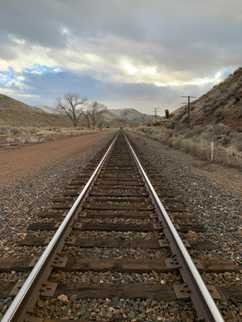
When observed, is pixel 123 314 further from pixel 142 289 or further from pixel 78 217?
pixel 78 217

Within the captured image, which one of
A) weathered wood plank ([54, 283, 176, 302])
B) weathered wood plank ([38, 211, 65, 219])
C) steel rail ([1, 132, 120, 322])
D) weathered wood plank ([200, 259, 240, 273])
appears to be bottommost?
weathered wood plank ([200, 259, 240, 273])

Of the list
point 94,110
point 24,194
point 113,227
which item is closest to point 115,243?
point 113,227

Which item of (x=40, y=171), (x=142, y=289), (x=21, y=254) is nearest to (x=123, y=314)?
(x=142, y=289)

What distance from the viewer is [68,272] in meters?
2.37

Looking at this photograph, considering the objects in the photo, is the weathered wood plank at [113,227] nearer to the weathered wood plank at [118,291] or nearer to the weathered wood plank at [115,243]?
the weathered wood plank at [115,243]

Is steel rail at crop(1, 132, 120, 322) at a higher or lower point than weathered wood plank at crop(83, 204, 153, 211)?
higher

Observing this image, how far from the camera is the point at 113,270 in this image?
7.86 feet

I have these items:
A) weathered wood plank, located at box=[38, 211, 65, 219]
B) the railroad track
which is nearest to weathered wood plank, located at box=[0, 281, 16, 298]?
the railroad track

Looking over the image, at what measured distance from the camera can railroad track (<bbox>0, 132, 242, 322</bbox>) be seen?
6.10 ft

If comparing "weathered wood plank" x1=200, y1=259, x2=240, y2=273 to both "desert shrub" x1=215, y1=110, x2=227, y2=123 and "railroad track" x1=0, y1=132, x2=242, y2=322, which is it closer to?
"railroad track" x1=0, y1=132, x2=242, y2=322

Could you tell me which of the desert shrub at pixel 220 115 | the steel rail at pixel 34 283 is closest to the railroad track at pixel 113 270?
the steel rail at pixel 34 283

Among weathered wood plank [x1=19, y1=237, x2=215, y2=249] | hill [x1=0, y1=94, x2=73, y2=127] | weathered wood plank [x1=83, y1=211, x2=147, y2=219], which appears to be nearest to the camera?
weathered wood plank [x1=19, y1=237, x2=215, y2=249]

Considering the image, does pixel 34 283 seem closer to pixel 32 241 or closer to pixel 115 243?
pixel 32 241

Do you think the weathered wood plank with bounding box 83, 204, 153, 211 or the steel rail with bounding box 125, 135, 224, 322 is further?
the weathered wood plank with bounding box 83, 204, 153, 211
